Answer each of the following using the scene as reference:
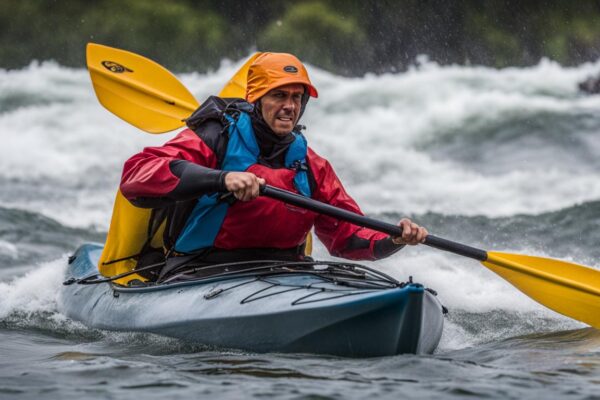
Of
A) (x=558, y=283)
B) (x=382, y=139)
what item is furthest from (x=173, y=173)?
(x=382, y=139)

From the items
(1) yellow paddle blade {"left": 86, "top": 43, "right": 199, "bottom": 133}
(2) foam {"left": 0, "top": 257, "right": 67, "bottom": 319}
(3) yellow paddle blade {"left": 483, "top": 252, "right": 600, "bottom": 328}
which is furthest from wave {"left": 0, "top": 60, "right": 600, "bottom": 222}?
(3) yellow paddle blade {"left": 483, "top": 252, "right": 600, "bottom": 328}

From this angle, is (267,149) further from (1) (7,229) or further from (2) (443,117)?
(2) (443,117)

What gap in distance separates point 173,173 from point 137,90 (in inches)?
70.2

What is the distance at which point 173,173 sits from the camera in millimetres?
4027

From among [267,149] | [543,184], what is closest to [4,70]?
[543,184]

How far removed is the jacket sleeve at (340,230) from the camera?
4.51 m

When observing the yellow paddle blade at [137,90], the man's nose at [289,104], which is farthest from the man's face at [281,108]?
the yellow paddle blade at [137,90]

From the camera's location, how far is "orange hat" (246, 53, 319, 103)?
421cm

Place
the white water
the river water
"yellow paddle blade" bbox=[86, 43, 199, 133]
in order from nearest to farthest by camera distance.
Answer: the river water, "yellow paddle blade" bbox=[86, 43, 199, 133], the white water

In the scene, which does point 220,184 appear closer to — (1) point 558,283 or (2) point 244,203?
(2) point 244,203

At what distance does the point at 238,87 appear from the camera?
5793 millimetres

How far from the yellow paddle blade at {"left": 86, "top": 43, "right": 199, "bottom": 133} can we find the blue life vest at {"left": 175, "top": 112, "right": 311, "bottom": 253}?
122 cm

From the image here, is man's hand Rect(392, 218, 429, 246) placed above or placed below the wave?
below

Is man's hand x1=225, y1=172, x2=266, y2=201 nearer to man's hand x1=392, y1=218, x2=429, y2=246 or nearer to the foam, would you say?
man's hand x1=392, y1=218, x2=429, y2=246
